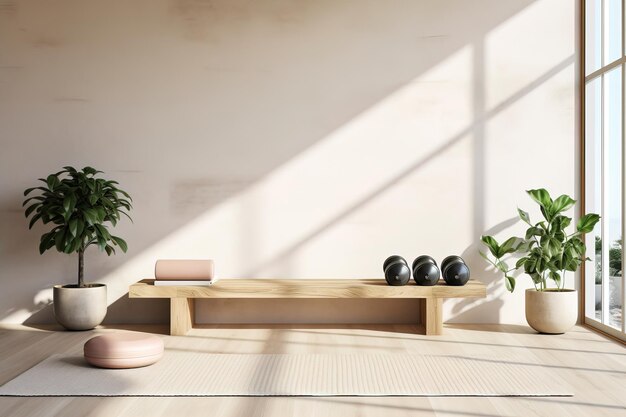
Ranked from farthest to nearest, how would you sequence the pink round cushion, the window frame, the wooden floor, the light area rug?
the window frame < the pink round cushion < the light area rug < the wooden floor

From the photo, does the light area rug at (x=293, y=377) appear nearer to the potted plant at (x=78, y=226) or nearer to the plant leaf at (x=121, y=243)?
the potted plant at (x=78, y=226)

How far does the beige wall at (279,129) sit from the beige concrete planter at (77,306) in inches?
14.0

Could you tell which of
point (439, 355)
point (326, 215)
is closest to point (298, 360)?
point (439, 355)

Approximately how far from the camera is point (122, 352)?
332cm

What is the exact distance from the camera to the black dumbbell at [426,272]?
14.5ft

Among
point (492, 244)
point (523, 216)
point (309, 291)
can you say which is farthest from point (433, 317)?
point (523, 216)

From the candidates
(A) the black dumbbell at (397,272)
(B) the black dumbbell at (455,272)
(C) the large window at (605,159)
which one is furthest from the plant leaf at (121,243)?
(C) the large window at (605,159)

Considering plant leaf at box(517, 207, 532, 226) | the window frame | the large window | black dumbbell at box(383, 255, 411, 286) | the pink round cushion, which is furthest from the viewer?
plant leaf at box(517, 207, 532, 226)

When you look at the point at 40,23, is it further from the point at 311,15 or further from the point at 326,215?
the point at 326,215

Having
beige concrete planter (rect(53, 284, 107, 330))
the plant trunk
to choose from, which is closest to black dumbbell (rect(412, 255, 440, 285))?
beige concrete planter (rect(53, 284, 107, 330))

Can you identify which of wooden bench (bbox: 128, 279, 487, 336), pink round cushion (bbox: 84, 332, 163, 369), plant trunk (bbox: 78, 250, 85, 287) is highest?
plant trunk (bbox: 78, 250, 85, 287)

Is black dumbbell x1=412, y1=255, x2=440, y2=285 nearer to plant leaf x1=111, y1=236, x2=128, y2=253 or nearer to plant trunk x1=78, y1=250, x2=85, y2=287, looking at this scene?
plant leaf x1=111, y1=236, x2=128, y2=253

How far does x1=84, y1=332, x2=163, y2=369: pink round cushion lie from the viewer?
3.33 metres

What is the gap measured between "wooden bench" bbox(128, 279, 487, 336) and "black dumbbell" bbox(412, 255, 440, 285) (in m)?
0.05
